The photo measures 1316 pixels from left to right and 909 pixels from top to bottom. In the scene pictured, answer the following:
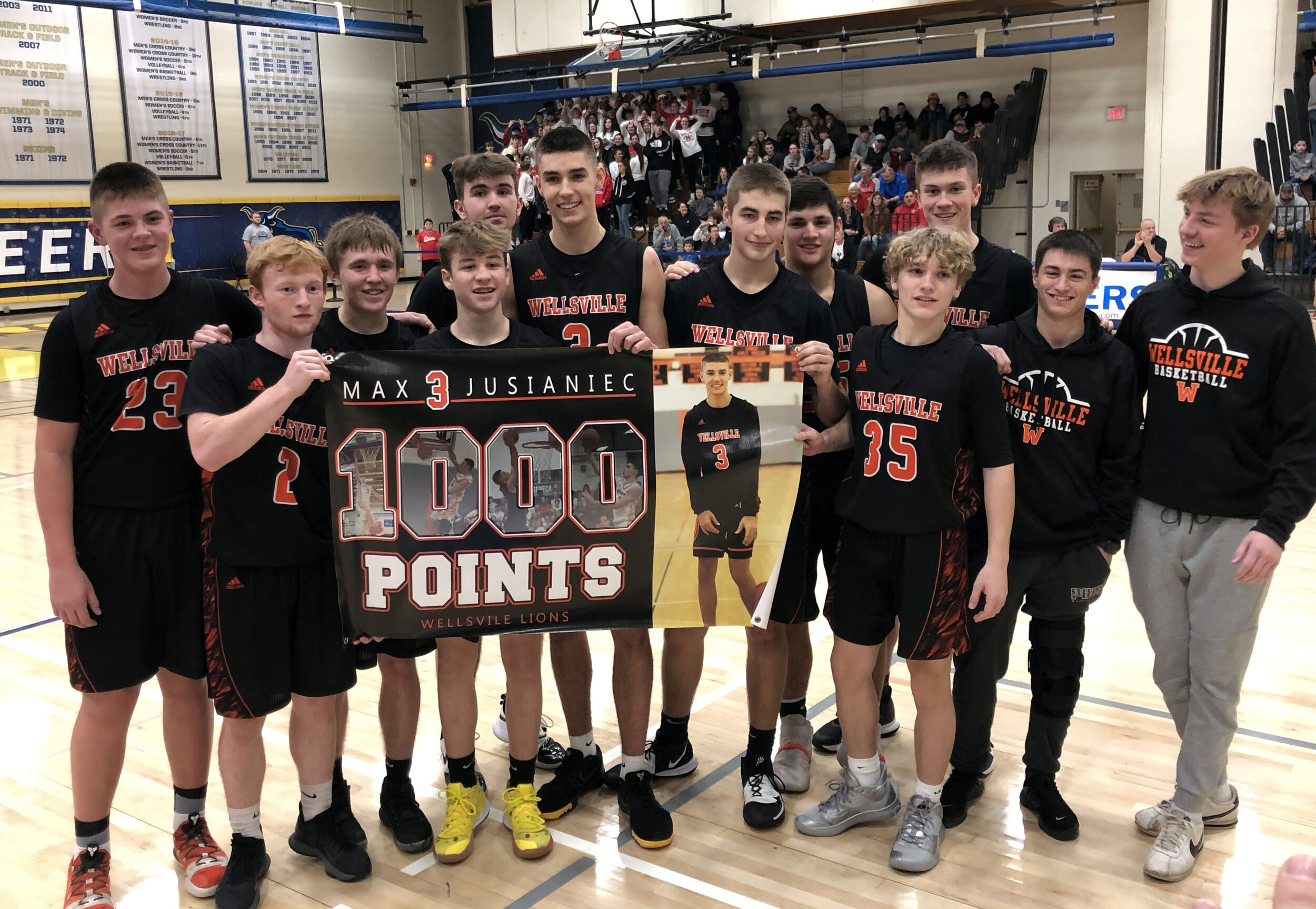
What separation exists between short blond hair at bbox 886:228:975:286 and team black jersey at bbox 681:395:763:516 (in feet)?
2.11

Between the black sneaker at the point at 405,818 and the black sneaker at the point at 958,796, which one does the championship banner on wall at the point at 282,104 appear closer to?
the black sneaker at the point at 405,818

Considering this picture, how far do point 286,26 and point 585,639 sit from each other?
855 inches

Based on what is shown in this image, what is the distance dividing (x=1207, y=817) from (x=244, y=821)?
3.05m

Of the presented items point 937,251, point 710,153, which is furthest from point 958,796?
point 710,153

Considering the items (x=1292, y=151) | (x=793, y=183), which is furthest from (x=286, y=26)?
(x=793, y=183)

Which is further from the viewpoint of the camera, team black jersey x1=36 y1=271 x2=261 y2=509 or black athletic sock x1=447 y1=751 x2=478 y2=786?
black athletic sock x1=447 y1=751 x2=478 y2=786

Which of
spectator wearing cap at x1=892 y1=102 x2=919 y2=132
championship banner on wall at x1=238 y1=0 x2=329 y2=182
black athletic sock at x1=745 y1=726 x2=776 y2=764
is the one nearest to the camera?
black athletic sock at x1=745 y1=726 x2=776 y2=764

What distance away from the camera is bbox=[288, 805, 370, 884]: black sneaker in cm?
319

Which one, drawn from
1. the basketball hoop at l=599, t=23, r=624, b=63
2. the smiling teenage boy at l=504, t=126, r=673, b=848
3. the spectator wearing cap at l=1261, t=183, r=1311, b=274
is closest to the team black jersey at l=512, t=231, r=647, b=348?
the smiling teenage boy at l=504, t=126, r=673, b=848

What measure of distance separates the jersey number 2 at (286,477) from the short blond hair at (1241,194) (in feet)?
8.86

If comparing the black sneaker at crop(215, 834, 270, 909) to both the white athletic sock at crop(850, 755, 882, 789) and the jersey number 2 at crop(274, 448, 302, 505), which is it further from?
the white athletic sock at crop(850, 755, 882, 789)

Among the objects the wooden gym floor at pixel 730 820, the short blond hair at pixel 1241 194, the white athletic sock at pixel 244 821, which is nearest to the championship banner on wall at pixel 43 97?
the wooden gym floor at pixel 730 820

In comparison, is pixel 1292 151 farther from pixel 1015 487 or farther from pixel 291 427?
pixel 291 427

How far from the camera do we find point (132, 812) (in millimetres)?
3645
